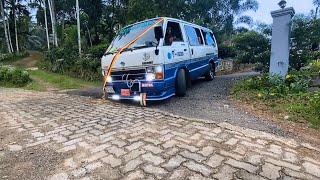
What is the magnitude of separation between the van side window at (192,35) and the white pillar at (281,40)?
2.20 metres

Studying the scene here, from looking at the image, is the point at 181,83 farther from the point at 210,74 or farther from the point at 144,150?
the point at 144,150

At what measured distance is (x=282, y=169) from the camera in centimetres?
314

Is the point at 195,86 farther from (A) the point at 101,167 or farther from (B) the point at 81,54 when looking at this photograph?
(B) the point at 81,54

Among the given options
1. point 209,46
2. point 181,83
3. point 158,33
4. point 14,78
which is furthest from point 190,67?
point 14,78

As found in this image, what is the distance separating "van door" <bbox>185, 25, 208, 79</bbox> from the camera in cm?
796

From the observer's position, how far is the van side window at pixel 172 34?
6751 millimetres

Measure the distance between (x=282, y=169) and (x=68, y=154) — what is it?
2659 mm

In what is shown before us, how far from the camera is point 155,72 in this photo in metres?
6.24

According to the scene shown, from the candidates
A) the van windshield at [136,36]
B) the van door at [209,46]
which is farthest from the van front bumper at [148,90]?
the van door at [209,46]

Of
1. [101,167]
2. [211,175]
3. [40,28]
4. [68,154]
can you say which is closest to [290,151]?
[211,175]

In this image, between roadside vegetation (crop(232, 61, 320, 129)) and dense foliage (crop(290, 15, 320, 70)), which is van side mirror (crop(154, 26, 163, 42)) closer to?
roadside vegetation (crop(232, 61, 320, 129))

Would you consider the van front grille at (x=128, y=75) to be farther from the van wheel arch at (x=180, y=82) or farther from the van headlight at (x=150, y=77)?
the van wheel arch at (x=180, y=82)

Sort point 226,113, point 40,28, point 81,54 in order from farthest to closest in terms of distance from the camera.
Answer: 1. point 40,28
2. point 81,54
3. point 226,113

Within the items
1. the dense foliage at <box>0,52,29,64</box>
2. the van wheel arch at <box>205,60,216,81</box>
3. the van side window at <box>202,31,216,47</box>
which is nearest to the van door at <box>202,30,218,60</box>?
the van side window at <box>202,31,216,47</box>
